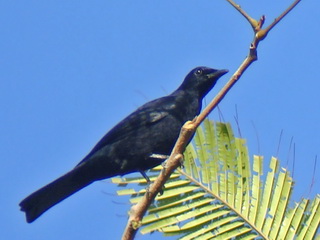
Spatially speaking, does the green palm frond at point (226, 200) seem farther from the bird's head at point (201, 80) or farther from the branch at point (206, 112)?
the bird's head at point (201, 80)

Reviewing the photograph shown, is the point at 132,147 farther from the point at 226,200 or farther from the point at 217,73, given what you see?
the point at 226,200

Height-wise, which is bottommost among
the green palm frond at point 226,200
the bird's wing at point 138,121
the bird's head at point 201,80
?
the green palm frond at point 226,200

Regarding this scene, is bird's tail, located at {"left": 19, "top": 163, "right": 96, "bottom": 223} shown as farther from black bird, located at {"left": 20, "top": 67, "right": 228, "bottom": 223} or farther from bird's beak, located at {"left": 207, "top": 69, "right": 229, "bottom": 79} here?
bird's beak, located at {"left": 207, "top": 69, "right": 229, "bottom": 79}

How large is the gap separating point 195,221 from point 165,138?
1644 millimetres

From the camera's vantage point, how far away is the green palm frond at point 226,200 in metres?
4.19

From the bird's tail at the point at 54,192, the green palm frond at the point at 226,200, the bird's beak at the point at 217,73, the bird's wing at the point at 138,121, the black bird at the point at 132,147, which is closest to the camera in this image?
the green palm frond at the point at 226,200

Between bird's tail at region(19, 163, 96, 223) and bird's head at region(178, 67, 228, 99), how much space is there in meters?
1.31

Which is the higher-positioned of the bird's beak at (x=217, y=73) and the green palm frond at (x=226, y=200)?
the bird's beak at (x=217, y=73)

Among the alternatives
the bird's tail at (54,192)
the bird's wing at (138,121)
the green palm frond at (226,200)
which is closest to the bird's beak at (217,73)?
the bird's wing at (138,121)

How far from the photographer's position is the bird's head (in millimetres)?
6516

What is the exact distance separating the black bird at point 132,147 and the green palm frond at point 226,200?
2.90 feet

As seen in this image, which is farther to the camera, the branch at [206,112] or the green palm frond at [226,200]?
the green palm frond at [226,200]

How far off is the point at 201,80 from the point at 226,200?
2.39 metres

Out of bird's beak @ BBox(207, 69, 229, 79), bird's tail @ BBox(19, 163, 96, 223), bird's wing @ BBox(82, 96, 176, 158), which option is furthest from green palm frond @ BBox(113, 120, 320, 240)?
bird's beak @ BBox(207, 69, 229, 79)
